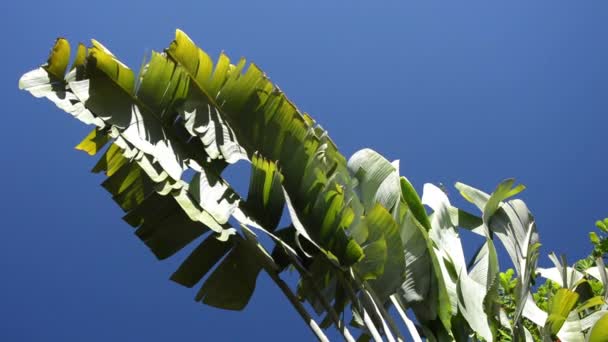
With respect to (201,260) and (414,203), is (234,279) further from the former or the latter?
(414,203)

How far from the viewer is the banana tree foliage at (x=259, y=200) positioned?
9.70 feet

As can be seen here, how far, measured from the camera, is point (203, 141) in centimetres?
303

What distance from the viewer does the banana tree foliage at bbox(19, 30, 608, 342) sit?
9.70ft

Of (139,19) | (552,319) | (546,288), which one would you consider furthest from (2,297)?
(552,319)

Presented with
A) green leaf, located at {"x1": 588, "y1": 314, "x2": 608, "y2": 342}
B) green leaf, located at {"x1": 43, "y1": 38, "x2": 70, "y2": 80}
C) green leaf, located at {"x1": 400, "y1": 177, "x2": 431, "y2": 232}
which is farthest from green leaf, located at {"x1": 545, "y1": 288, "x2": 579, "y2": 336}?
green leaf, located at {"x1": 43, "y1": 38, "x2": 70, "y2": 80}

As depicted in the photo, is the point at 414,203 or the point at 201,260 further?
the point at 414,203

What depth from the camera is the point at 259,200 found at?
10.0 feet

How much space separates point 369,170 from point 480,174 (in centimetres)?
1007

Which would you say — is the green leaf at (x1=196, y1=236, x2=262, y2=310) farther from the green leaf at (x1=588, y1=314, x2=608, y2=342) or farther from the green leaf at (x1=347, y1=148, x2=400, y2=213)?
the green leaf at (x1=588, y1=314, x2=608, y2=342)

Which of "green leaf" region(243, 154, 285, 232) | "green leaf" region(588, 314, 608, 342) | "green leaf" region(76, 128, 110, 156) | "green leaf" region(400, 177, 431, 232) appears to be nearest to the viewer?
"green leaf" region(588, 314, 608, 342)

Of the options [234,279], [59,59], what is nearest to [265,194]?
[234,279]

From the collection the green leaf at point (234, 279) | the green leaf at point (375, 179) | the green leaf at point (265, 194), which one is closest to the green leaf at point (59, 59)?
the green leaf at point (265, 194)

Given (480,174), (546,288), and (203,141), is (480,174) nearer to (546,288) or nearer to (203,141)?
(546,288)

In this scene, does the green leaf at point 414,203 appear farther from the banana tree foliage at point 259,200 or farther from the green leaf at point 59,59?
the green leaf at point 59,59
